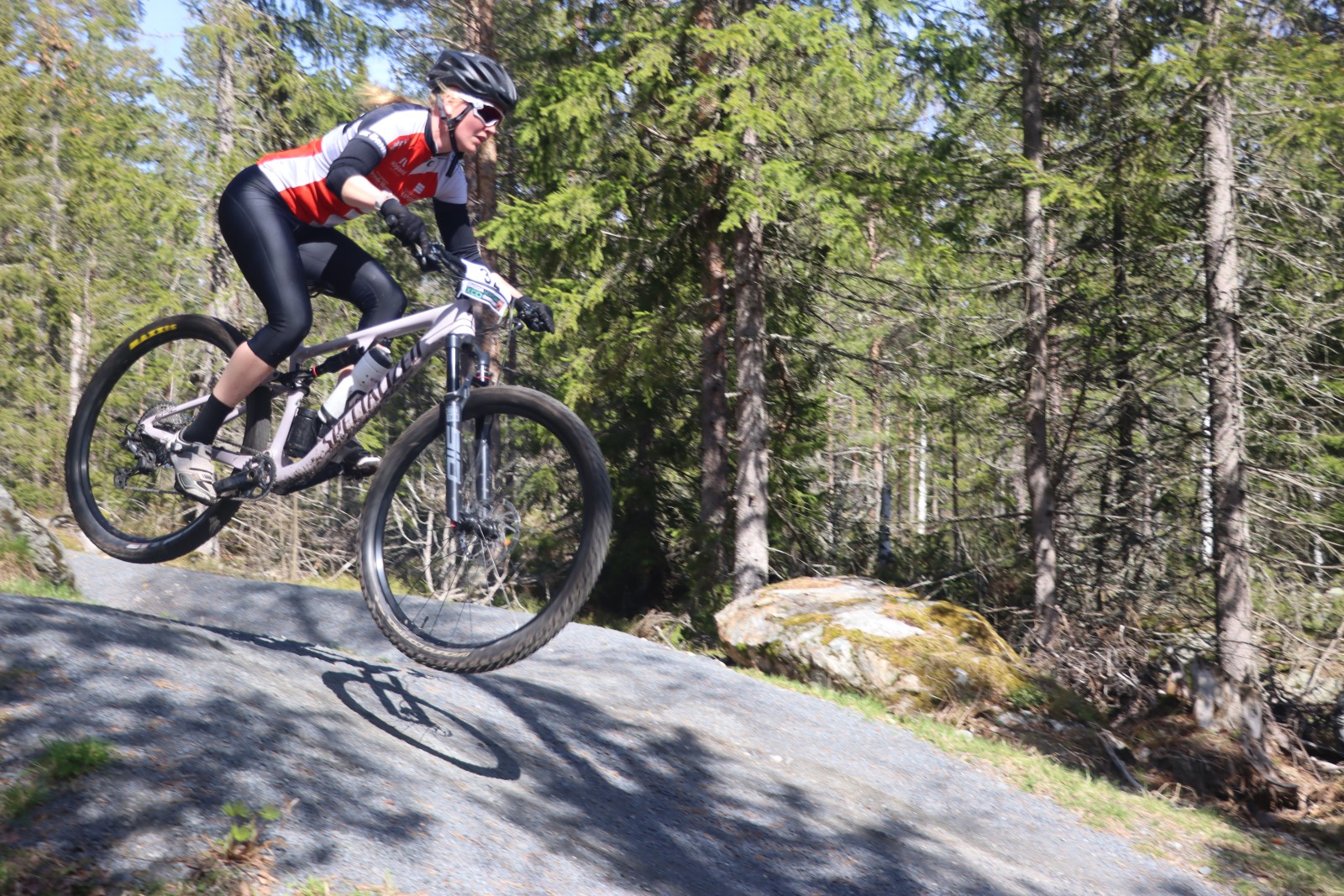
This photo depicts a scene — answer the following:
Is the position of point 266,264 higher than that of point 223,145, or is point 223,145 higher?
point 223,145

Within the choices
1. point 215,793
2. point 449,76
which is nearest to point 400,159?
point 449,76

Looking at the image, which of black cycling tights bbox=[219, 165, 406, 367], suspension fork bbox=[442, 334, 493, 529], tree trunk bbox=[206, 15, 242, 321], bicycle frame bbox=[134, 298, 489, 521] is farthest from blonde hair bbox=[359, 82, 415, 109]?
tree trunk bbox=[206, 15, 242, 321]

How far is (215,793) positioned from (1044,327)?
12.6 metres

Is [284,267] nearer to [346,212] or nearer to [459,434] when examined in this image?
[346,212]

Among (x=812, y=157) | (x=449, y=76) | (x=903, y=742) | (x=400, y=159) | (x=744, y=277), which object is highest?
(x=812, y=157)

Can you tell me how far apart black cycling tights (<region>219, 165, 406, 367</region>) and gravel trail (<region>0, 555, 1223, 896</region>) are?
1.49 m

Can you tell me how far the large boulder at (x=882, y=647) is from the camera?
8930 mm

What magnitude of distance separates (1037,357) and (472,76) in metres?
11.4

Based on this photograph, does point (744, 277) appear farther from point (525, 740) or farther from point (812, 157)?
point (525, 740)

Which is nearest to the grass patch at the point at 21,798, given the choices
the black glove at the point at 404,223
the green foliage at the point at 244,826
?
the green foliage at the point at 244,826

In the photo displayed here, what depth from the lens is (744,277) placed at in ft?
40.2

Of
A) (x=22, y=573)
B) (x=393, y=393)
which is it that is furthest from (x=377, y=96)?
(x=22, y=573)

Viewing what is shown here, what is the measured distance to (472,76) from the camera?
12.4 feet

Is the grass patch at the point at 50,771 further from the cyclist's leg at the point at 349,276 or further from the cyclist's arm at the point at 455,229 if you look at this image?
the cyclist's arm at the point at 455,229
